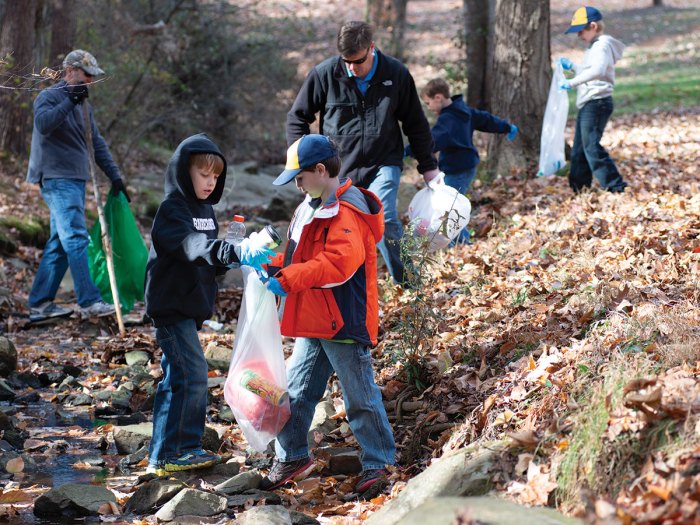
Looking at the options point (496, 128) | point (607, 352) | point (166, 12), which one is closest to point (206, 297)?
point (607, 352)

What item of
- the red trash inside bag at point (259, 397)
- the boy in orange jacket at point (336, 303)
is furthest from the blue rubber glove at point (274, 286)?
the red trash inside bag at point (259, 397)

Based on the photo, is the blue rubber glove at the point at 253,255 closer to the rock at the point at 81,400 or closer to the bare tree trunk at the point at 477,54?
the rock at the point at 81,400

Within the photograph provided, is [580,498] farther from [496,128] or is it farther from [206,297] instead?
[496,128]

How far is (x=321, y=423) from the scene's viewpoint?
548cm

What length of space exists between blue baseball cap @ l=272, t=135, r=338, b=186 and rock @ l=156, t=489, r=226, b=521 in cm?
161

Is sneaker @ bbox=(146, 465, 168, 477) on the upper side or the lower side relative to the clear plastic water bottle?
lower

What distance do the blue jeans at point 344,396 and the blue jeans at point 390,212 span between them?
1834mm

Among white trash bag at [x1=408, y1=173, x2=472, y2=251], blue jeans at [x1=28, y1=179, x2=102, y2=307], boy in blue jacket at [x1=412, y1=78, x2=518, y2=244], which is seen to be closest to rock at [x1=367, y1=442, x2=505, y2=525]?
white trash bag at [x1=408, y1=173, x2=472, y2=251]

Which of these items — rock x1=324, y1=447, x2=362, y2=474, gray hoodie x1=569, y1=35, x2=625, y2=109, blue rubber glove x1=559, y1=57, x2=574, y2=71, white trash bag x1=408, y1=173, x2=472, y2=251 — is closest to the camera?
rock x1=324, y1=447, x2=362, y2=474

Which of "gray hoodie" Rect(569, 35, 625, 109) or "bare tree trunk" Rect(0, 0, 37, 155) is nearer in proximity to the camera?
"gray hoodie" Rect(569, 35, 625, 109)

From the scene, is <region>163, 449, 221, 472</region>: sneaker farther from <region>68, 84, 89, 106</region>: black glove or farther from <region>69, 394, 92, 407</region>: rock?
<region>68, 84, 89, 106</region>: black glove

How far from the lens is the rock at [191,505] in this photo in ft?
13.7

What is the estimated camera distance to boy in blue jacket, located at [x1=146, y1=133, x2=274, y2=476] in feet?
15.0

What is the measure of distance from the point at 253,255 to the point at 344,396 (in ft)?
3.01
